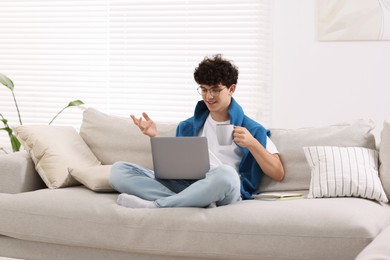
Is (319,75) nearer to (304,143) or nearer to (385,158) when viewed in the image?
(304,143)

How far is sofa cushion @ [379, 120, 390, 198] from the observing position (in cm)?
343

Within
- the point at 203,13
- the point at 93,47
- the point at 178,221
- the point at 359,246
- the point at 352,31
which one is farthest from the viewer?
the point at 93,47

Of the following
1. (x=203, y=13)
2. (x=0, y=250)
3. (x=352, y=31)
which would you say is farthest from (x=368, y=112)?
(x=0, y=250)

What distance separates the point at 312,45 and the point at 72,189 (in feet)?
6.62

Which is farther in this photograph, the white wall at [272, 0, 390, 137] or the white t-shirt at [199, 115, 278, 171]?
the white wall at [272, 0, 390, 137]

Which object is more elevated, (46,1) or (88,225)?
(46,1)

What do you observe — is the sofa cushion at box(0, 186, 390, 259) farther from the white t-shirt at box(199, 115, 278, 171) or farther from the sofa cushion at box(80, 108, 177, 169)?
the sofa cushion at box(80, 108, 177, 169)

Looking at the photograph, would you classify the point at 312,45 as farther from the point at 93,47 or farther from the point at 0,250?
the point at 0,250

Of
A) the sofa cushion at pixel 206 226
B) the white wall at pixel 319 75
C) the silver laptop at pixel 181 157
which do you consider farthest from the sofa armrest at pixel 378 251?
the white wall at pixel 319 75

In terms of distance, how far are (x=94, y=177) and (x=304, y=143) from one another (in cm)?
110

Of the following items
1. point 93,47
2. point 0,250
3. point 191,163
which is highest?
point 93,47

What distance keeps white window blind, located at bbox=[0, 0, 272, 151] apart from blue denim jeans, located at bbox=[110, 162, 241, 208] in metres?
1.66

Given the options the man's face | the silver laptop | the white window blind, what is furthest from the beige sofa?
the white window blind

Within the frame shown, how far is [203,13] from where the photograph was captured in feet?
16.9
